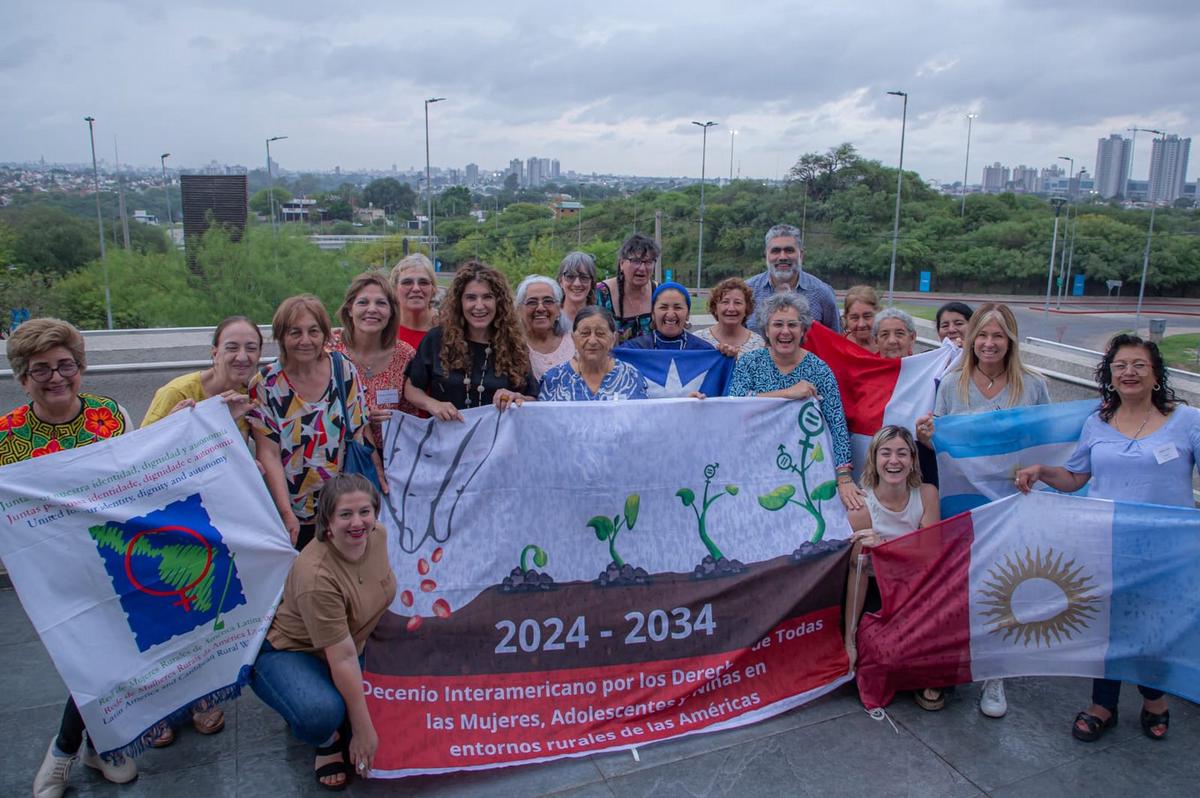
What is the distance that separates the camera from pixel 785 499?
14.3ft

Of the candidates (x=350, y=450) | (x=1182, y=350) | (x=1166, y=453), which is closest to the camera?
(x=1166, y=453)

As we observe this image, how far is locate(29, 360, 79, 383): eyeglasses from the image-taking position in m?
3.54

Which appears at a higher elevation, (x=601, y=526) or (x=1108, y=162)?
(x=1108, y=162)

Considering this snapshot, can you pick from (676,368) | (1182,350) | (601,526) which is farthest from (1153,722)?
(1182,350)

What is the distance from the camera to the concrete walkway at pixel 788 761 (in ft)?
11.5

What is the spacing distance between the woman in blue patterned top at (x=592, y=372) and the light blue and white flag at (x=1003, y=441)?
5.30 feet

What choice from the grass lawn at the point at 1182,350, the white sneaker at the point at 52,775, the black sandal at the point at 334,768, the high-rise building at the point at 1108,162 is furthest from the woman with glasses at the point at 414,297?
the high-rise building at the point at 1108,162

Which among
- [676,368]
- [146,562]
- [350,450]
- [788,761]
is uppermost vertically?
[676,368]

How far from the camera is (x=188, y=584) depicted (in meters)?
3.57

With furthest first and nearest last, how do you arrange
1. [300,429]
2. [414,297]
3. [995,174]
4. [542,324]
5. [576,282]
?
[995,174] → [576,282] → [414,297] → [542,324] → [300,429]

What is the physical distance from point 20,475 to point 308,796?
65.6 inches

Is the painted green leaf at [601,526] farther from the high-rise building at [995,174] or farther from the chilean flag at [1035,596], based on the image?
the high-rise building at [995,174]

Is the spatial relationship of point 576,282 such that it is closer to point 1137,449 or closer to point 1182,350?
point 1137,449

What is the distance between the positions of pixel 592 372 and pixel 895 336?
1908 millimetres
